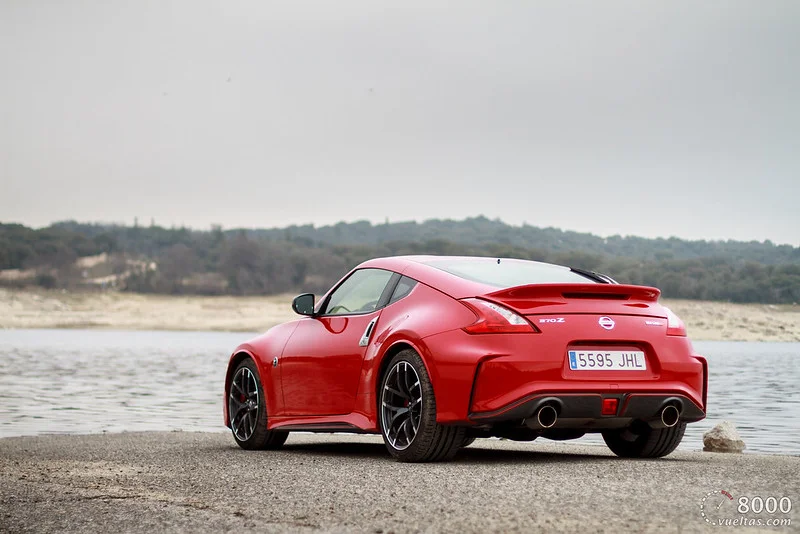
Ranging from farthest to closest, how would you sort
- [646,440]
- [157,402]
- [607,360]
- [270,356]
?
[157,402]
[270,356]
[646,440]
[607,360]

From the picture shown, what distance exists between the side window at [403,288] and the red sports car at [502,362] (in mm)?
10

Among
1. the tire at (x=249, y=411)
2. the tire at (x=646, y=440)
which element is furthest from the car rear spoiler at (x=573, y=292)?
the tire at (x=249, y=411)

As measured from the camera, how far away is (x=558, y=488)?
606cm

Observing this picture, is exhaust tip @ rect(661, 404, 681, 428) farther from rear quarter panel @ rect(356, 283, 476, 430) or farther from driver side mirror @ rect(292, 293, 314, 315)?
driver side mirror @ rect(292, 293, 314, 315)

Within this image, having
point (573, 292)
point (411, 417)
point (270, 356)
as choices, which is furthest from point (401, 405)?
point (270, 356)

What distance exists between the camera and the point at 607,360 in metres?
7.23

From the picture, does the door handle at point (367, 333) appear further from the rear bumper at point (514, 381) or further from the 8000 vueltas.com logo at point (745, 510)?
the 8000 vueltas.com logo at point (745, 510)

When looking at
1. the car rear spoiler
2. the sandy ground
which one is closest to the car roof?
the car rear spoiler

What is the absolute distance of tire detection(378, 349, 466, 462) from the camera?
727cm

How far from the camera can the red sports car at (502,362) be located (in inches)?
277

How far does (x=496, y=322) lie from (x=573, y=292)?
612 mm

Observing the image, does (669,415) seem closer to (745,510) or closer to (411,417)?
(411,417)

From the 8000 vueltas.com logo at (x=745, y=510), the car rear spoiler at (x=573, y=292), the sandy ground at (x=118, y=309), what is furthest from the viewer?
the sandy ground at (x=118, y=309)

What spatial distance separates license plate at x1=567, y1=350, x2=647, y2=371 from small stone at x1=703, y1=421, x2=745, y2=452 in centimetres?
488
